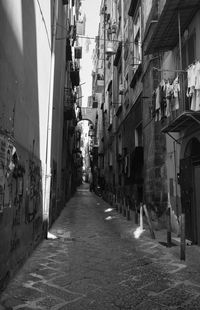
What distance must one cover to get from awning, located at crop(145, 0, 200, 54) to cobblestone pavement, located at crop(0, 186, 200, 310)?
5.91m

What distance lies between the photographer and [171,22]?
8758 millimetres

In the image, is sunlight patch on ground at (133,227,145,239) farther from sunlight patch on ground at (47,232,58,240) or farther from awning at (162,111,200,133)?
awning at (162,111,200,133)

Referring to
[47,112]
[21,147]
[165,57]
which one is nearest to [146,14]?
[165,57]

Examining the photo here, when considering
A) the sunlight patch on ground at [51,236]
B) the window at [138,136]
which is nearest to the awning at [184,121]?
the sunlight patch on ground at [51,236]

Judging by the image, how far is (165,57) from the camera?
1073 centimetres

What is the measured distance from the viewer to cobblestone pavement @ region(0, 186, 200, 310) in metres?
4.16

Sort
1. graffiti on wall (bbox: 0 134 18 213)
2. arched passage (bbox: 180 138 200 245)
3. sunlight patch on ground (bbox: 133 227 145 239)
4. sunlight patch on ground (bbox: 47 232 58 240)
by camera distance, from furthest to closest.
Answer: sunlight patch on ground (bbox: 133 227 145 239) < sunlight patch on ground (bbox: 47 232 58 240) < arched passage (bbox: 180 138 200 245) < graffiti on wall (bbox: 0 134 18 213)

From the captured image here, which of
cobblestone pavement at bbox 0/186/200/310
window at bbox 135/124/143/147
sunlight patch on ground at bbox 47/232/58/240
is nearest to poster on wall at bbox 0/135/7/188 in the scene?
cobblestone pavement at bbox 0/186/200/310

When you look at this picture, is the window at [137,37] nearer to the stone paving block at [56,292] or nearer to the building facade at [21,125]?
the building facade at [21,125]

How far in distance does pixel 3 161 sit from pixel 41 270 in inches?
94.0

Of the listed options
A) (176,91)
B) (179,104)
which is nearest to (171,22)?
(176,91)

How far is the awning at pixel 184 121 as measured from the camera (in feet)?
23.8

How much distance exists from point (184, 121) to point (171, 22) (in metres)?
2.90

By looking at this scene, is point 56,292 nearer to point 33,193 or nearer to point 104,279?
point 104,279
